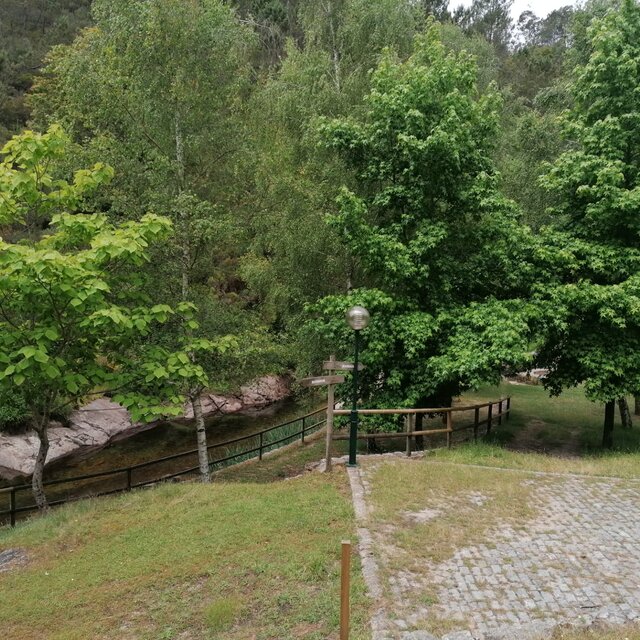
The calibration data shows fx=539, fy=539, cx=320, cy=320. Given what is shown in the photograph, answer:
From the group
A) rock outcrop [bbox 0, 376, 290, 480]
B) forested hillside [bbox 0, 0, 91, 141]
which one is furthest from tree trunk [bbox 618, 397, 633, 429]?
forested hillside [bbox 0, 0, 91, 141]

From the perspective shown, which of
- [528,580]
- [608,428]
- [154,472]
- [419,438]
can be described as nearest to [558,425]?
[608,428]

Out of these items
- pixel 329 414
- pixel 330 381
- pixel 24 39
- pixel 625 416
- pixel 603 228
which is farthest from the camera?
pixel 24 39

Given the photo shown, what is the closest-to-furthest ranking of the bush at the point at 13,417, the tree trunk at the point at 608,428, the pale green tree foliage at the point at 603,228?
the pale green tree foliage at the point at 603,228 < the tree trunk at the point at 608,428 < the bush at the point at 13,417

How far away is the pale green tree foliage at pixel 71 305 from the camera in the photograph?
22.9ft

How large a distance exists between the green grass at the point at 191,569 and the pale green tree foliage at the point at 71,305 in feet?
5.31

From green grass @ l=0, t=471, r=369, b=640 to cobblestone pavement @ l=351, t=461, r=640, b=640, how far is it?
1.44ft

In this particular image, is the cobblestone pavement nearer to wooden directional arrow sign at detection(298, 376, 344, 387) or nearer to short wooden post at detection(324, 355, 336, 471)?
short wooden post at detection(324, 355, 336, 471)

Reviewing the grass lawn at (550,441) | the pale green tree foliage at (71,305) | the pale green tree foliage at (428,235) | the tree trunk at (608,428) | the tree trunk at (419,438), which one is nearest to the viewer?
the pale green tree foliage at (71,305)

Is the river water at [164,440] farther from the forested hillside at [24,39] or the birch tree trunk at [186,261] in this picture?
the forested hillside at [24,39]

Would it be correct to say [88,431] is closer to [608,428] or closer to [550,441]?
[550,441]

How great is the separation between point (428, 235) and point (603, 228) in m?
4.04

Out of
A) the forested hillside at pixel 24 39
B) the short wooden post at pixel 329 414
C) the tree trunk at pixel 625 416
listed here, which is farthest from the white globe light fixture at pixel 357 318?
the forested hillside at pixel 24 39

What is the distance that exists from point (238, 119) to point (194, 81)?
1.21m

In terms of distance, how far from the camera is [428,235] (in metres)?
10.8
